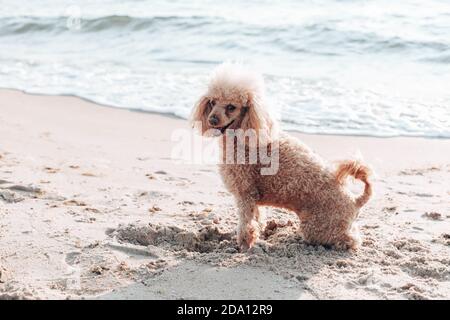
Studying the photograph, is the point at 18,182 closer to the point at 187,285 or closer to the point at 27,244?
the point at 27,244

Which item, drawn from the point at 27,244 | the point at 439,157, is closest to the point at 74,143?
the point at 27,244

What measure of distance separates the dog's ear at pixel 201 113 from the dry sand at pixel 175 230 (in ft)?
2.55

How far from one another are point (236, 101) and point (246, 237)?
89 cm

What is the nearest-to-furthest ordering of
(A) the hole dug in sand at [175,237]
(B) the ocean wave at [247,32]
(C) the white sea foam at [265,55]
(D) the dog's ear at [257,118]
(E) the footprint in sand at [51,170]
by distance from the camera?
(D) the dog's ear at [257,118] → (A) the hole dug in sand at [175,237] → (E) the footprint in sand at [51,170] → (C) the white sea foam at [265,55] → (B) the ocean wave at [247,32]

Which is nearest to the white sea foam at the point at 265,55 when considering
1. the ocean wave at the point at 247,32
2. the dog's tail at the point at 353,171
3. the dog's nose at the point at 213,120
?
the ocean wave at the point at 247,32

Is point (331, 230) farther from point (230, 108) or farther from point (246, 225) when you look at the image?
point (230, 108)

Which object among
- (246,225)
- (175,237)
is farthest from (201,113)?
(175,237)

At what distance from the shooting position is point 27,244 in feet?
14.3

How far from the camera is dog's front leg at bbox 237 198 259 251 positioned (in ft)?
14.1

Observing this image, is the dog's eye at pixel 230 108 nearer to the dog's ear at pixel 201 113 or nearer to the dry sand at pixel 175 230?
the dog's ear at pixel 201 113

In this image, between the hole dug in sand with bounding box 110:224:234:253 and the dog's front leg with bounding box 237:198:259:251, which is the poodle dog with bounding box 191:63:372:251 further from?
the hole dug in sand with bounding box 110:224:234:253

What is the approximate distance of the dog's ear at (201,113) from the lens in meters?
4.28

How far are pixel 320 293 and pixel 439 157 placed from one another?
11.2ft
